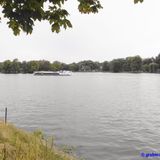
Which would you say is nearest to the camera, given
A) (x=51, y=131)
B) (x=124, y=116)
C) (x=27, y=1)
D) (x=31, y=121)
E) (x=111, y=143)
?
(x=27, y=1)

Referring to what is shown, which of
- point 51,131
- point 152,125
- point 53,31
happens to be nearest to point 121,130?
point 152,125

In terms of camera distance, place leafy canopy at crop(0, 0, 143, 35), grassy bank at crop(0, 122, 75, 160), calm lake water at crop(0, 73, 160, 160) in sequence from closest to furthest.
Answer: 1. leafy canopy at crop(0, 0, 143, 35)
2. grassy bank at crop(0, 122, 75, 160)
3. calm lake water at crop(0, 73, 160, 160)

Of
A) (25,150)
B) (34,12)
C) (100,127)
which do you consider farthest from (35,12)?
(100,127)

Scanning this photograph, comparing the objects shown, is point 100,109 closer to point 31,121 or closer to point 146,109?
point 146,109

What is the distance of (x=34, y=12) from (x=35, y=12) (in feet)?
0.06

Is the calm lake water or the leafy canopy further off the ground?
the leafy canopy

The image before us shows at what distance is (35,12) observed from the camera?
16.0ft

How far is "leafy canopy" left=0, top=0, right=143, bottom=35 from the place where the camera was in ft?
15.8

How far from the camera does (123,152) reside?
696 inches

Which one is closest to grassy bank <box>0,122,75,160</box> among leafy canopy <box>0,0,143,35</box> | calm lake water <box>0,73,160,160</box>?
leafy canopy <box>0,0,143,35</box>

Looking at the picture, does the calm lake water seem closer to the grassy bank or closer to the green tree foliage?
the grassy bank

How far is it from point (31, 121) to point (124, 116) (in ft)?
30.2

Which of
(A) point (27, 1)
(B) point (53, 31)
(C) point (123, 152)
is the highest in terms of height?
(A) point (27, 1)

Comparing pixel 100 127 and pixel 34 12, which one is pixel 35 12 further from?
pixel 100 127
